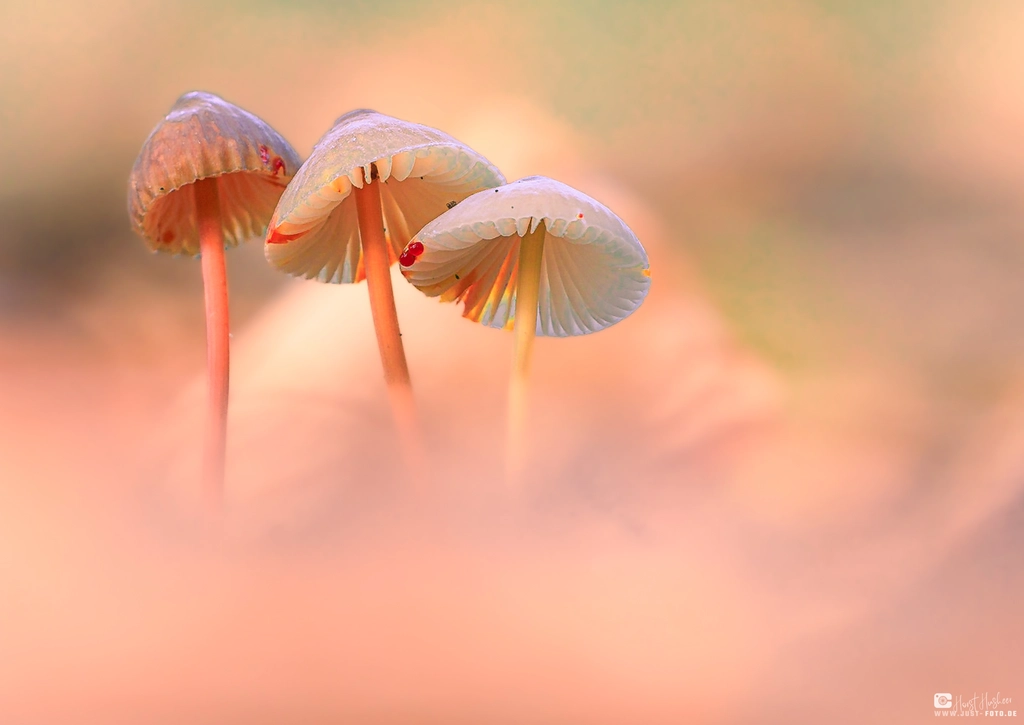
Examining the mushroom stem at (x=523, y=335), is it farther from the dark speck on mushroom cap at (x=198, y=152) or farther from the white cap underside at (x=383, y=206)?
the dark speck on mushroom cap at (x=198, y=152)

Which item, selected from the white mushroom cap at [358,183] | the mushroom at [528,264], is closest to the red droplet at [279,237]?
the white mushroom cap at [358,183]

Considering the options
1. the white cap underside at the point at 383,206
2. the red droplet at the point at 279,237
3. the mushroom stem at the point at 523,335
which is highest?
the white cap underside at the point at 383,206

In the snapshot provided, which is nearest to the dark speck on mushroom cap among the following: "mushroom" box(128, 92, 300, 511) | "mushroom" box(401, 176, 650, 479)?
"mushroom" box(128, 92, 300, 511)

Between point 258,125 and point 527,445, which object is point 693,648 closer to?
point 527,445

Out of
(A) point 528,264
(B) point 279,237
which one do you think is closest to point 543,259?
(A) point 528,264

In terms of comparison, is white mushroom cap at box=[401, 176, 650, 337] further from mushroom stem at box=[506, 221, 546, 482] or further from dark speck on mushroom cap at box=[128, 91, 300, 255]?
dark speck on mushroom cap at box=[128, 91, 300, 255]

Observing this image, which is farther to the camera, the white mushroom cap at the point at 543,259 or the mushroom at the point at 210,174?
the mushroom at the point at 210,174

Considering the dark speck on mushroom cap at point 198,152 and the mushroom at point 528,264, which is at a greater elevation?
the dark speck on mushroom cap at point 198,152
